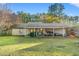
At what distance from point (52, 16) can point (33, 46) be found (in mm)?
286

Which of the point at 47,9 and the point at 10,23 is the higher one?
the point at 47,9

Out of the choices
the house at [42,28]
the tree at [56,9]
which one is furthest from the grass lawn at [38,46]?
the tree at [56,9]

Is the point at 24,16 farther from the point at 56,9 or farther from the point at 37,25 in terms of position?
the point at 56,9

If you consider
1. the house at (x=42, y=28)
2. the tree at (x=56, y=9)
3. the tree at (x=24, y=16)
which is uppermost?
the tree at (x=56, y=9)

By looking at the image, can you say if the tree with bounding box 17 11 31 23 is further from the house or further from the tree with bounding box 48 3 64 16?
the tree with bounding box 48 3 64 16

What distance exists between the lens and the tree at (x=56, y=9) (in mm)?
1464

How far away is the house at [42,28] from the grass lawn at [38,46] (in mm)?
48

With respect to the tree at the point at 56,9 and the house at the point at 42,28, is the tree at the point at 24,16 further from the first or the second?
the tree at the point at 56,9

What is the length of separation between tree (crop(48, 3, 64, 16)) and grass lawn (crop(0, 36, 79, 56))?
0.20 m

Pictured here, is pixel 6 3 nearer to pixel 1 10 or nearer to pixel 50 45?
pixel 1 10

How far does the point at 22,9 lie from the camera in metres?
1.47

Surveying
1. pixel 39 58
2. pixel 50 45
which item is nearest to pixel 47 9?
pixel 50 45

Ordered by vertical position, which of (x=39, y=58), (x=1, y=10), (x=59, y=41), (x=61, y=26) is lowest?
(x=39, y=58)

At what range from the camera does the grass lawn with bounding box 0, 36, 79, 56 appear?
1445 millimetres
